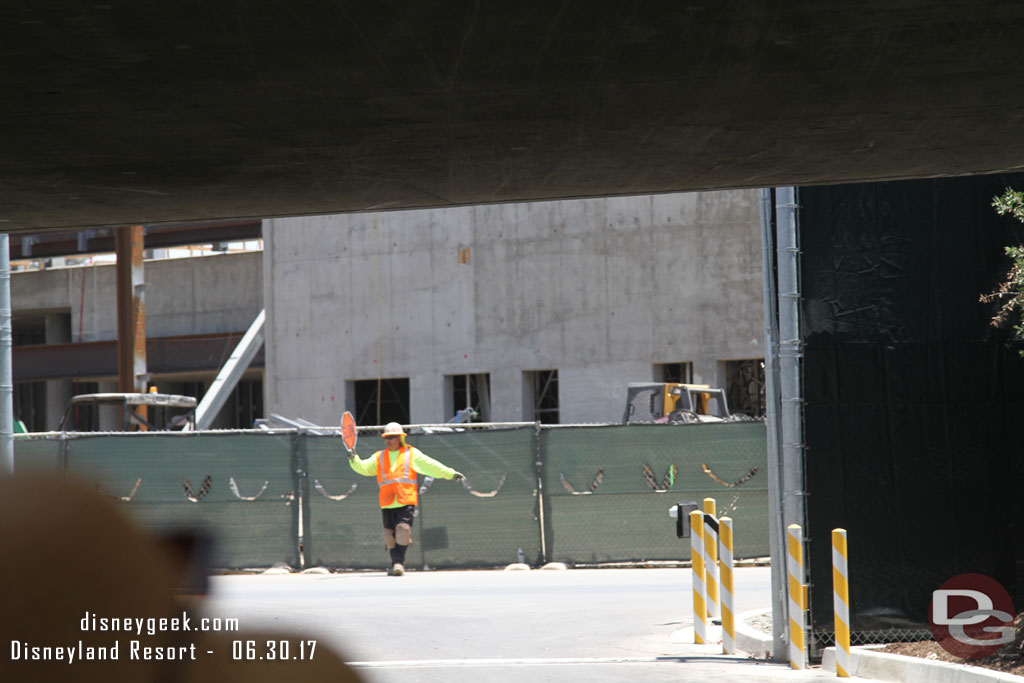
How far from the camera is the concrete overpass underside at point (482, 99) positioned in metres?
2.94

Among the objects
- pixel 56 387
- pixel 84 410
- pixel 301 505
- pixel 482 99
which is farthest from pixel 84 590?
pixel 84 410

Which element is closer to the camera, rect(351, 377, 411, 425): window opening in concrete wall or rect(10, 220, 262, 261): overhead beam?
rect(351, 377, 411, 425): window opening in concrete wall

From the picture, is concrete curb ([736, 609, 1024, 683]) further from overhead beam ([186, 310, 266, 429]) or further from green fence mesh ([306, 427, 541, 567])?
overhead beam ([186, 310, 266, 429])

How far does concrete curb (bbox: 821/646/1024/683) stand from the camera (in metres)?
8.97

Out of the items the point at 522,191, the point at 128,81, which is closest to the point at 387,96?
the point at 128,81

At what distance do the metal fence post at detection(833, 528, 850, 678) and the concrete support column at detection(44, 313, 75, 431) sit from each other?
133ft

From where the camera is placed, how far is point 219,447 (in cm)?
2091

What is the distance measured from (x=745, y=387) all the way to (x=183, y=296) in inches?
765

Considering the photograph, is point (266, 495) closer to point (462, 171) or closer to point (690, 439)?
point (690, 439)

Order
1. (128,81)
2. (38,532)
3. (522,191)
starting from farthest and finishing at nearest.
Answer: (522,191) → (128,81) → (38,532)

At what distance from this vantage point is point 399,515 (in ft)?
61.5

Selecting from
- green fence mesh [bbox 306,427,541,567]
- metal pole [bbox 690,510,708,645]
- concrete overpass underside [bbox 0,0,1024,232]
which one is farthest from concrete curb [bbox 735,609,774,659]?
green fence mesh [bbox 306,427,541,567]

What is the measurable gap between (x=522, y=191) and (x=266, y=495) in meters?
17.1

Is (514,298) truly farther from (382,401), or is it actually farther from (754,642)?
(754,642)
